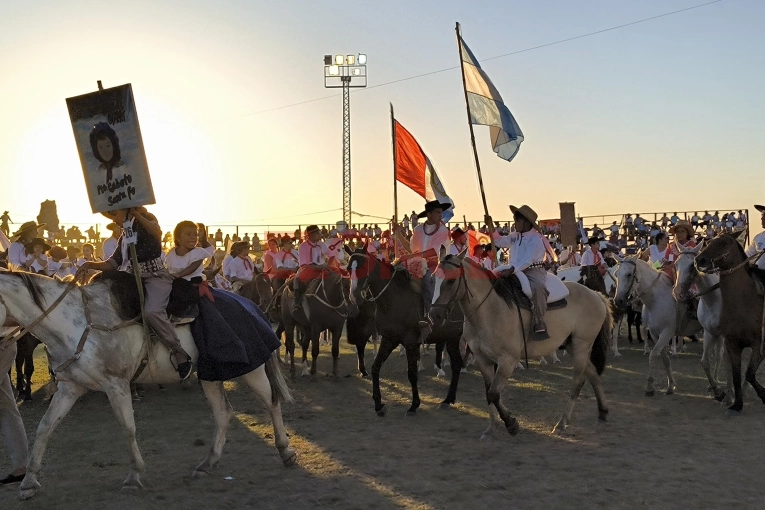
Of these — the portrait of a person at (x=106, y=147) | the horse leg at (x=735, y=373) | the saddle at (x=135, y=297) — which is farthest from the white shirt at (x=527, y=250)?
the portrait of a person at (x=106, y=147)

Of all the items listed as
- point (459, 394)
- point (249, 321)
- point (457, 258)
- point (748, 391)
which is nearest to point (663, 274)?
point (748, 391)

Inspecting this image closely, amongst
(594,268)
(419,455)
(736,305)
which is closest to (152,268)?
(419,455)

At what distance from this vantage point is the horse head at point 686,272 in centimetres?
1154

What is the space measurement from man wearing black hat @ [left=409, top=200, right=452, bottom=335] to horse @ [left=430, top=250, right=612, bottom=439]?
5.63ft

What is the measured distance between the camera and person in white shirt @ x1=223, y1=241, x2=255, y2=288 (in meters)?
17.5

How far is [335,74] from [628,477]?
125 ft

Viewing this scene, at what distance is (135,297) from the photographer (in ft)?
24.2

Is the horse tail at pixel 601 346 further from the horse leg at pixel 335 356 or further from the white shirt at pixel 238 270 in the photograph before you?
the white shirt at pixel 238 270

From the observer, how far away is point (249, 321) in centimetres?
797

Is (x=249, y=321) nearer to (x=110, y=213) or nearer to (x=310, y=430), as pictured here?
(x=110, y=213)

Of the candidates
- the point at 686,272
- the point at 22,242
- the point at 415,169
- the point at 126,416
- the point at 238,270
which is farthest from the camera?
the point at 238,270

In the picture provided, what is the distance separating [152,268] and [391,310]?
4.49 metres

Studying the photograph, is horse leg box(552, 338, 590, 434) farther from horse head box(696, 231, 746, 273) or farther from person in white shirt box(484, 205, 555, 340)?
horse head box(696, 231, 746, 273)

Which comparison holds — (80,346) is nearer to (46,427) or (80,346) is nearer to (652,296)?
(46,427)
